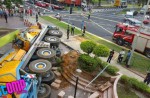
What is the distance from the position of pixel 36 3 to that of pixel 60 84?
130 feet

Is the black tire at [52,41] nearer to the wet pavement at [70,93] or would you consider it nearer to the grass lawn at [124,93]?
the wet pavement at [70,93]

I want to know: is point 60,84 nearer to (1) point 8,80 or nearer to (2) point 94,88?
(2) point 94,88

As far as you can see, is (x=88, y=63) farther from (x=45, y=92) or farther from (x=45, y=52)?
(x=45, y=92)

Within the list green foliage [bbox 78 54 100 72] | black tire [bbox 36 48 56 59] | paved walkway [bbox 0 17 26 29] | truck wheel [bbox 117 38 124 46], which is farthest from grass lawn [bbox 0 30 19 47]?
truck wheel [bbox 117 38 124 46]

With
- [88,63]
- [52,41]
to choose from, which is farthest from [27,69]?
[52,41]

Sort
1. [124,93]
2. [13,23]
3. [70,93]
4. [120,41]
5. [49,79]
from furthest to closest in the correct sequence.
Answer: [13,23]
[120,41]
[49,79]
[70,93]
[124,93]

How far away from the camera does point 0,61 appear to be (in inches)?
425

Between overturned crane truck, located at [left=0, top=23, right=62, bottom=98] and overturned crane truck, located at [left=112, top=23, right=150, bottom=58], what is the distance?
31.2 feet

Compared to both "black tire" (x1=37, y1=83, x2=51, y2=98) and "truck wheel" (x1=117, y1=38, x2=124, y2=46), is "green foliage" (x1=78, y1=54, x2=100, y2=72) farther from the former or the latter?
"truck wheel" (x1=117, y1=38, x2=124, y2=46)

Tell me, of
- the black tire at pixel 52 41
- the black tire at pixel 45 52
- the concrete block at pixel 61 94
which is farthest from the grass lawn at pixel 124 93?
the black tire at pixel 52 41

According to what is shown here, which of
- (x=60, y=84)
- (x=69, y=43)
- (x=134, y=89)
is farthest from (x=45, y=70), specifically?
(x=69, y=43)

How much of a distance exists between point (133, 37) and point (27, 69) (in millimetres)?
14310

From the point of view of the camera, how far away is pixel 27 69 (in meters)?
11.3

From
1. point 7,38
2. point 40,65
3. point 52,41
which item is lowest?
point 40,65
